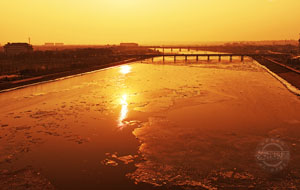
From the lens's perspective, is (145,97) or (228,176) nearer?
(228,176)

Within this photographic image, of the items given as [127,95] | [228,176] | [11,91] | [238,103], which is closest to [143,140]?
[228,176]

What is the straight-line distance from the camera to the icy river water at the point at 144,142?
821 centimetres

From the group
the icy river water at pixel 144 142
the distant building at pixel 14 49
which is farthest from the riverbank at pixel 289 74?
the distant building at pixel 14 49

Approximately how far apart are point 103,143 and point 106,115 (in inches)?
206

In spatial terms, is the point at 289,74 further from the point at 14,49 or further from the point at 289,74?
the point at 14,49

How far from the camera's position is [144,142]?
458 inches

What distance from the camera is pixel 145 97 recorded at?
23406mm

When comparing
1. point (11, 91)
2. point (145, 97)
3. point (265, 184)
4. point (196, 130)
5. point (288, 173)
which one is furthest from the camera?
point (11, 91)

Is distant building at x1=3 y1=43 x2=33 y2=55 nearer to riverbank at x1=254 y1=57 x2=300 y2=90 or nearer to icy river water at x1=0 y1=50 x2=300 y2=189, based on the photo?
riverbank at x1=254 y1=57 x2=300 y2=90

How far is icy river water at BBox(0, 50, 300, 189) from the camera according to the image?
26.9ft

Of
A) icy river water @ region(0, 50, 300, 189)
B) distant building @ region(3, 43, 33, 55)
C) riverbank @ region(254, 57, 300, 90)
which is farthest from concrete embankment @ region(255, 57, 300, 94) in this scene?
distant building @ region(3, 43, 33, 55)

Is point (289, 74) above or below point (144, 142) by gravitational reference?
above

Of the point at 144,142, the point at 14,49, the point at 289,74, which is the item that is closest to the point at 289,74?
the point at 289,74

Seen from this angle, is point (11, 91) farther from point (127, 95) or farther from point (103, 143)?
point (103, 143)
